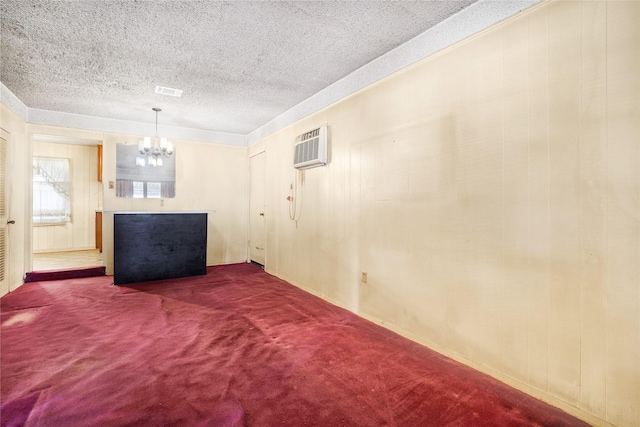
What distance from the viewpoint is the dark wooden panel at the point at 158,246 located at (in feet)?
15.1

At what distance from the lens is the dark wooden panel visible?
461 centimetres

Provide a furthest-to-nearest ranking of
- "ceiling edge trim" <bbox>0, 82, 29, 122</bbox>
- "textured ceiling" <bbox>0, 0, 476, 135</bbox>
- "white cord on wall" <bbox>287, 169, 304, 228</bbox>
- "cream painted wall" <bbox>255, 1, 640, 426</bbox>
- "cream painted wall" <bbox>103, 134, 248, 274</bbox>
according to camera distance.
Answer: "cream painted wall" <bbox>103, 134, 248, 274</bbox>
"white cord on wall" <bbox>287, 169, 304, 228</bbox>
"ceiling edge trim" <bbox>0, 82, 29, 122</bbox>
"textured ceiling" <bbox>0, 0, 476, 135</bbox>
"cream painted wall" <bbox>255, 1, 640, 426</bbox>

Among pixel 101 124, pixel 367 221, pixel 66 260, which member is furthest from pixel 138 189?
pixel 367 221

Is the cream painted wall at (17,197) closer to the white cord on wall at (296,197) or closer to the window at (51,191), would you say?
the window at (51,191)

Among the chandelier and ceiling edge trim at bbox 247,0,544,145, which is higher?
ceiling edge trim at bbox 247,0,544,145

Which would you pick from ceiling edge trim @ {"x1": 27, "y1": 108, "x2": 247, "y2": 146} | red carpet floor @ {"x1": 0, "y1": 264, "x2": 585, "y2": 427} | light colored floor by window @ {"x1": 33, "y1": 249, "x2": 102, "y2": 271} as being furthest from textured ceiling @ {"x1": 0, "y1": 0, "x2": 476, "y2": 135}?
light colored floor by window @ {"x1": 33, "y1": 249, "x2": 102, "y2": 271}

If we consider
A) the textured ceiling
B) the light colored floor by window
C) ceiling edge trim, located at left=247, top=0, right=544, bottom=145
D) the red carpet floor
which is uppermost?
Result: the textured ceiling

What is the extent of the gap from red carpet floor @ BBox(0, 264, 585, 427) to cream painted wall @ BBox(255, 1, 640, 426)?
281 mm

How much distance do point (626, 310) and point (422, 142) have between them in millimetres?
1658

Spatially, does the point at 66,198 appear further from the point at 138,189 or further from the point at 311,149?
the point at 311,149

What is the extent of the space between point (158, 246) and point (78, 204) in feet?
13.6

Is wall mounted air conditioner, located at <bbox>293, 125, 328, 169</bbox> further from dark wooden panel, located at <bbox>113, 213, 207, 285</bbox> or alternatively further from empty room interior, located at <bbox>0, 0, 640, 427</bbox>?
dark wooden panel, located at <bbox>113, 213, 207, 285</bbox>

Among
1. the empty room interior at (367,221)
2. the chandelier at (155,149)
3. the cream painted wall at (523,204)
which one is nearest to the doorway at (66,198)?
the chandelier at (155,149)

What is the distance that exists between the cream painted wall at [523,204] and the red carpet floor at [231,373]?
0.28 metres
